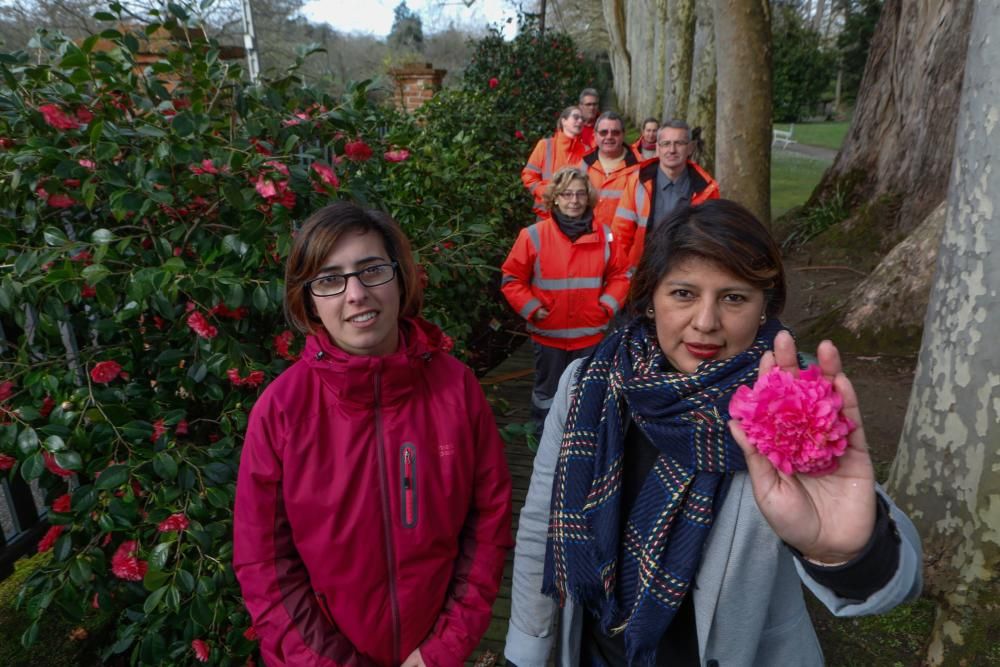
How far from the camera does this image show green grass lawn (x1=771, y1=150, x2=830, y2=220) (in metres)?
13.0

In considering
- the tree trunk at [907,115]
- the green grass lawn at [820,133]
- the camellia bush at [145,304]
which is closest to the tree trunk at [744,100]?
the tree trunk at [907,115]

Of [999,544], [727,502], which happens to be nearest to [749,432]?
[727,502]

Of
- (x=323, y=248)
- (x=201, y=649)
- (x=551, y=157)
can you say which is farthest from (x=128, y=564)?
(x=551, y=157)

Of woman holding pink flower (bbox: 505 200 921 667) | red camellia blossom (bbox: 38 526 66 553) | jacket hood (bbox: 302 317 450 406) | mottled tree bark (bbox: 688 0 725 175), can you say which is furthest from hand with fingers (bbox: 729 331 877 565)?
mottled tree bark (bbox: 688 0 725 175)

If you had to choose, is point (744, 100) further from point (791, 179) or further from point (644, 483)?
point (791, 179)

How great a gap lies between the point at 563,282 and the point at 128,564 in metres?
2.68

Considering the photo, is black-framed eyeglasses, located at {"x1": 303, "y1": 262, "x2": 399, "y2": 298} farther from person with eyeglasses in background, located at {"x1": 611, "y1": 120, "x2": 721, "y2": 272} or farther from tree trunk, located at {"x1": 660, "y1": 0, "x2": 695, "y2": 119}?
tree trunk, located at {"x1": 660, "y1": 0, "x2": 695, "y2": 119}

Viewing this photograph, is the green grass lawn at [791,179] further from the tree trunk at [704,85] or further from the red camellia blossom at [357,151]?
the red camellia blossom at [357,151]

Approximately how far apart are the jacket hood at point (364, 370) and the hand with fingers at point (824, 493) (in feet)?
2.64

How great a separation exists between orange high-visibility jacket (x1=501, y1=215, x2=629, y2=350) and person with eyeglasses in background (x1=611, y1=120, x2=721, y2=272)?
98cm

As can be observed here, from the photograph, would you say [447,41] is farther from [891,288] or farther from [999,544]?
[999,544]

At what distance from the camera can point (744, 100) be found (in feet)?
19.3

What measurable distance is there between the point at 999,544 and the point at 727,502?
1546 millimetres

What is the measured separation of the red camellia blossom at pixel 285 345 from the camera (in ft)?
6.73
